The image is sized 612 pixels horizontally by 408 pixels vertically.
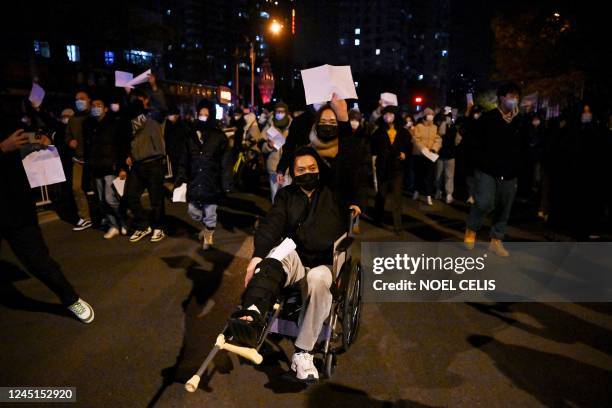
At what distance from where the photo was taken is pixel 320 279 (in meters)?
3.36

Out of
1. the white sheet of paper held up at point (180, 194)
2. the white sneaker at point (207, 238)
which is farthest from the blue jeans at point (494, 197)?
the white sheet of paper held up at point (180, 194)

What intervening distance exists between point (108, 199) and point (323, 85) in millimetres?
3611

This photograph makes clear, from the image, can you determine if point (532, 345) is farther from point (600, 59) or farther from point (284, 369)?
point (600, 59)

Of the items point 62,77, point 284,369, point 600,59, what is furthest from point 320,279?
A: point 62,77

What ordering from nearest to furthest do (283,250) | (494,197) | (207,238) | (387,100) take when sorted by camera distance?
(283,250)
(494,197)
(207,238)
(387,100)

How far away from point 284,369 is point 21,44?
85.3 feet

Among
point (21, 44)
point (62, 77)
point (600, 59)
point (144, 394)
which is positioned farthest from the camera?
point (62, 77)

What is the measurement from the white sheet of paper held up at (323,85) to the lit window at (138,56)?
35317 mm

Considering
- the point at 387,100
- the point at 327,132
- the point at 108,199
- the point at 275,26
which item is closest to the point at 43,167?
the point at 108,199

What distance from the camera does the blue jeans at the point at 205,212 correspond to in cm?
667

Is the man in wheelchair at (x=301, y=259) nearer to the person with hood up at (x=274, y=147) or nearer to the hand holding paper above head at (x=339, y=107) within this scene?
the hand holding paper above head at (x=339, y=107)

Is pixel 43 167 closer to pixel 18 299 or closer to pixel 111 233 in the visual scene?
pixel 18 299

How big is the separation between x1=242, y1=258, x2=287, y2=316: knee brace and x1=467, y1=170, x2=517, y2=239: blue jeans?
3.83 metres

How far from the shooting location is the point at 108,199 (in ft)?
23.1
